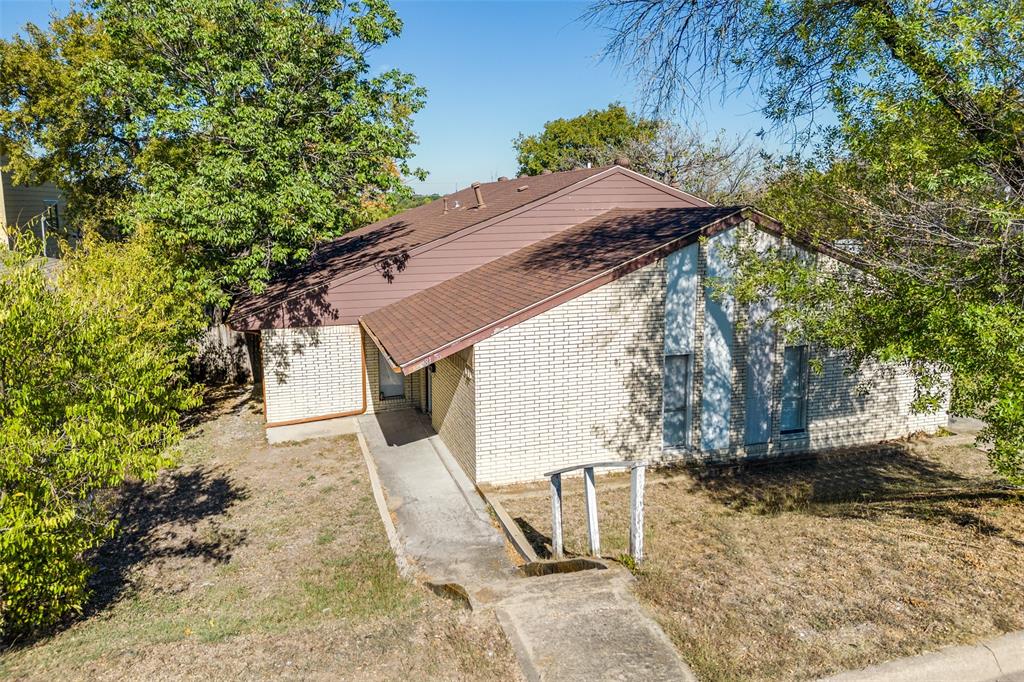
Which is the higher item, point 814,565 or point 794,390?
point 794,390

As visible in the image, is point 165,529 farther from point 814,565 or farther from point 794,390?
point 794,390

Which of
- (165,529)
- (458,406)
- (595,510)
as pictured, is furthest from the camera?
(458,406)

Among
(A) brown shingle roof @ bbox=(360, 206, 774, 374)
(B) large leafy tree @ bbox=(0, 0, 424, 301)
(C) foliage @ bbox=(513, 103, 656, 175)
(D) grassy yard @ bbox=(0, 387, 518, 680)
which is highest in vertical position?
(C) foliage @ bbox=(513, 103, 656, 175)

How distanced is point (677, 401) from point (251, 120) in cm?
1114

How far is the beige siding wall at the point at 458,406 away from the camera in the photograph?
12.5 meters

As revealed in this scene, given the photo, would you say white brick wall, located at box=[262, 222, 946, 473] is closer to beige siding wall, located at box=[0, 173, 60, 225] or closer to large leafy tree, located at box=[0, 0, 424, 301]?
large leafy tree, located at box=[0, 0, 424, 301]

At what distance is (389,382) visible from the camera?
708 inches

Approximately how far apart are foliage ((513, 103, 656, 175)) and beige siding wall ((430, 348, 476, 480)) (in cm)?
3443

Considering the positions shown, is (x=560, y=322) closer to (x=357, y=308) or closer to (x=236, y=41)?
(x=357, y=308)

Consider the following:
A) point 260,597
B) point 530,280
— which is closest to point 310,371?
point 530,280

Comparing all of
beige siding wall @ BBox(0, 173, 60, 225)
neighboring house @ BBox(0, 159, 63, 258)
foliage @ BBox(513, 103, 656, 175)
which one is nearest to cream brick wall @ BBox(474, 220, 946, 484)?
neighboring house @ BBox(0, 159, 63, 258)

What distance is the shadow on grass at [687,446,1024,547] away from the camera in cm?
988

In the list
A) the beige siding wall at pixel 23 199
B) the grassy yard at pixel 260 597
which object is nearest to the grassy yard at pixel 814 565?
the grassy yard at pixel 260 597

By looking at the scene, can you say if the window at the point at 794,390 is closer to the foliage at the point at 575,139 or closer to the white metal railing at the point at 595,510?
the white metal railing at the point at 595,510
